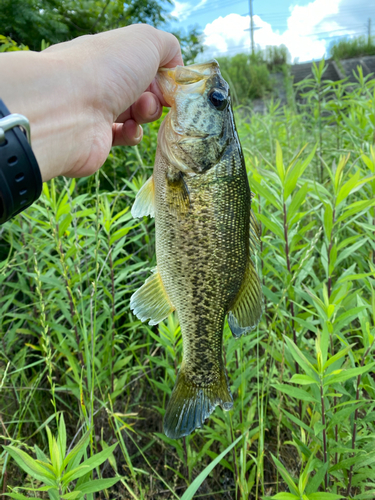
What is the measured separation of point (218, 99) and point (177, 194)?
0.45 metres

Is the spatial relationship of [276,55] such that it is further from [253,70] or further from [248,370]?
[248,370]

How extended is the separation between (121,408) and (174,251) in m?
1.49

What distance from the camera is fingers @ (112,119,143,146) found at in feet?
6.94

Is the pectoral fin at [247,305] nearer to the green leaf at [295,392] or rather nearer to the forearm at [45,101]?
the green leaf at [295,392]

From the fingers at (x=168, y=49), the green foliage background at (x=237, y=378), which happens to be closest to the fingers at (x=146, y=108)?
the fingers at (x=168, y=49)

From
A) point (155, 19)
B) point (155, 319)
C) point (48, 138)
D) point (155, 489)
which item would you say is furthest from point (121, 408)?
→ point (155, 19)

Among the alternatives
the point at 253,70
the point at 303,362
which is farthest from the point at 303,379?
the point at 253,70

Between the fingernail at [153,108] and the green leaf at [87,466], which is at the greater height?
the fingernail at [153,108]

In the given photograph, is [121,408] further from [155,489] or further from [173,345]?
[173,345]

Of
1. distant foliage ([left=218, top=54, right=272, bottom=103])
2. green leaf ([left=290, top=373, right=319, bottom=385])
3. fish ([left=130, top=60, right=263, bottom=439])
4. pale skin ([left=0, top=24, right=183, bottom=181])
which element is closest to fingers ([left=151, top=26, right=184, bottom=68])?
pale skin ([left=0, top=24, right=183, bottom=181])

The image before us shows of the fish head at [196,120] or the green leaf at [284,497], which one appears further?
the fish head at [196,120]

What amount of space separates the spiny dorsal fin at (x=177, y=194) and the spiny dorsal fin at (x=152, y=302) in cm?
32

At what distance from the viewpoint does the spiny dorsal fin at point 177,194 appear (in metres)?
1.45

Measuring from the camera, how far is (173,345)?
190 centimetres
